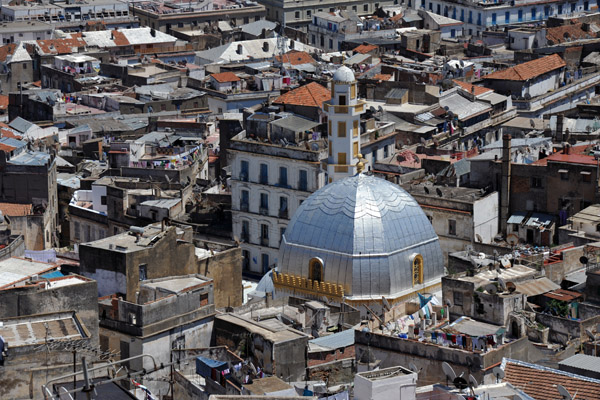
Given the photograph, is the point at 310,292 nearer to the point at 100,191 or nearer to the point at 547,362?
the point at 547,362

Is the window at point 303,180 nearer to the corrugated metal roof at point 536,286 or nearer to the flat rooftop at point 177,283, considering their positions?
the flat rooftop at point 177,283

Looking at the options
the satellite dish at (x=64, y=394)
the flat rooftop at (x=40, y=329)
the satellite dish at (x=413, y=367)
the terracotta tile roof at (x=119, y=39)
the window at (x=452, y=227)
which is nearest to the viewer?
the satellite dish at (x=64, y=394)

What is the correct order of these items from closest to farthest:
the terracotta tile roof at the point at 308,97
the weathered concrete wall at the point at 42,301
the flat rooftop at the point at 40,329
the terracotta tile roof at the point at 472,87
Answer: the flat rooftop at the point at 40,329 < the weathered concrete wall at the point at 42,301 < the terracotta tile roof at the point at 308,97 < the terracotta tile roof at the point at 472,87

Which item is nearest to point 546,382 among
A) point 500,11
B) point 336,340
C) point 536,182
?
point 336,340

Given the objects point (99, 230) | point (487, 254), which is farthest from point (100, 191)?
point (487, 254)

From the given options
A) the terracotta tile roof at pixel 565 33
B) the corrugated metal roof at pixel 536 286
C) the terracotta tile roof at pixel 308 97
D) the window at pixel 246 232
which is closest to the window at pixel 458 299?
the corrugated metal roof at pixel 536 286

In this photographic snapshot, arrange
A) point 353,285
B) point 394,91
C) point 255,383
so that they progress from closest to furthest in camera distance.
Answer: point 255,383, point 353,285, point 394,91

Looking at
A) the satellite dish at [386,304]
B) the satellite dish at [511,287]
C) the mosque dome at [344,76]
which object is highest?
the mosque dome at [344,76]

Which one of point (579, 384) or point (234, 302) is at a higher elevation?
point (579, 384)
